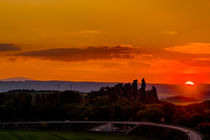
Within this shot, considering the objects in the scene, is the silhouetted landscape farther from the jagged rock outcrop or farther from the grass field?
the grass field

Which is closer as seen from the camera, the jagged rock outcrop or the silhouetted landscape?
the silhouetted landscape

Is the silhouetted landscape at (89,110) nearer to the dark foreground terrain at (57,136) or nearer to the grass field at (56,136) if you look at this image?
the grass field at (56,136)

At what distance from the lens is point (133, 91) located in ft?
452

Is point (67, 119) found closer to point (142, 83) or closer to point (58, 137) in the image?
point (58, 137)

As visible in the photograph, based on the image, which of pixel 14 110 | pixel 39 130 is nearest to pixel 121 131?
pixel 39 130

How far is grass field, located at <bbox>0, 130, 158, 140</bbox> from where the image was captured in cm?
7319

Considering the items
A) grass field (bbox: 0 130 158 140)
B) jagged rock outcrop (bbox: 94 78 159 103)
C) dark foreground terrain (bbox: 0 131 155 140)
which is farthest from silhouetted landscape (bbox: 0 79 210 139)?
dark foreground terrain (bbox: 0 131 155 140)

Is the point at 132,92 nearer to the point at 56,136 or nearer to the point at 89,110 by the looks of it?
the point at 89,110

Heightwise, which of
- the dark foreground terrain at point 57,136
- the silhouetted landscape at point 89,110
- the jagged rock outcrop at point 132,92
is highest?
the jagged rock outcrop at point 132,92

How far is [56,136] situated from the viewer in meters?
76.1

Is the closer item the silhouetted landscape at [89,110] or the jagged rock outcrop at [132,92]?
the silhouetted landscape at [89,110]

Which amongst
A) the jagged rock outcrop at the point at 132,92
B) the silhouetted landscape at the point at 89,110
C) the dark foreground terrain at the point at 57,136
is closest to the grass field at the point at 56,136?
the dark foreground terrain at the point at 57,136

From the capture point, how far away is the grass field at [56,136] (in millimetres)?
73188

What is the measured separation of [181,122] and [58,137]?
25.0 meters
